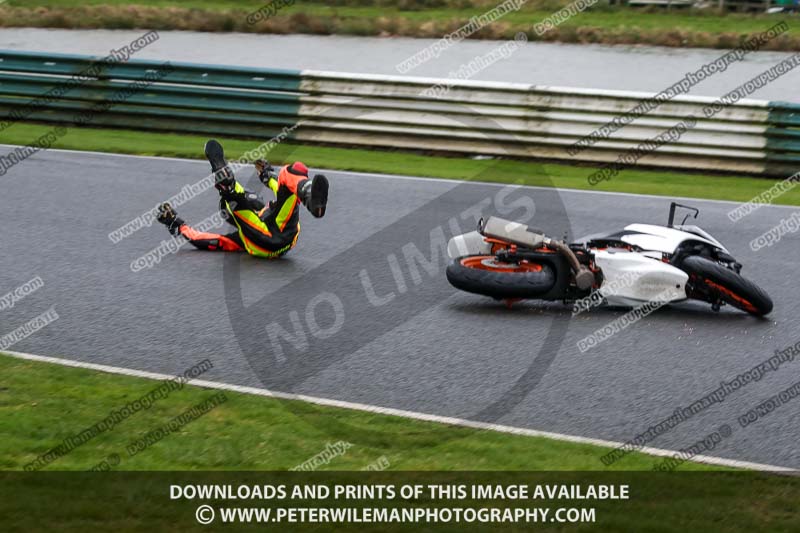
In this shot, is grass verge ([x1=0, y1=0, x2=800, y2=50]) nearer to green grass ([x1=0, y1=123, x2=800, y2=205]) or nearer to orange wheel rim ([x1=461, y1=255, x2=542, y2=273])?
green grass ([x1=0, y1=123, x2=800, y2=205])

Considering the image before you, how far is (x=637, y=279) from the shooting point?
824 cm

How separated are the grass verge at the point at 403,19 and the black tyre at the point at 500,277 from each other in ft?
53.0

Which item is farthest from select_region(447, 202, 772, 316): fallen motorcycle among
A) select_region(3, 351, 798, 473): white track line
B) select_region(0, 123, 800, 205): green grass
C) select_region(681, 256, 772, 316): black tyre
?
select_region(0, 123, 800, 205): green grass

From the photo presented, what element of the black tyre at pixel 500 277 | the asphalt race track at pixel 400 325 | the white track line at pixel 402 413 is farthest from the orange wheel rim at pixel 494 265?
the white track line at pixel 402 413

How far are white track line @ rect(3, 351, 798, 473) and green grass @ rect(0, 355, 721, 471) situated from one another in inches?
3.0

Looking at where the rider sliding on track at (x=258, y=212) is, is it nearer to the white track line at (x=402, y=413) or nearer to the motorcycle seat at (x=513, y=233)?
→ the motorcycle seat at (x=513, y=233)

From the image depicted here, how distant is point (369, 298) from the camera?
30.2 ft

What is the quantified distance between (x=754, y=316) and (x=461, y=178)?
5.95 meters

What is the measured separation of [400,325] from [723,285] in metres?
2.36

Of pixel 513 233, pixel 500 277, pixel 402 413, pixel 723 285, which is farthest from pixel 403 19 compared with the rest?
pixel 402 413

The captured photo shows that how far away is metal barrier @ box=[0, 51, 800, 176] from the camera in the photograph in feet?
46.9

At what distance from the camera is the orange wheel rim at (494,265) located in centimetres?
844

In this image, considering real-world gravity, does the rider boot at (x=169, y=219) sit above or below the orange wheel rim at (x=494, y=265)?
above

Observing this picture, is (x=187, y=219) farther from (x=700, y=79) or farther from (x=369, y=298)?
(x=700, y=79)
